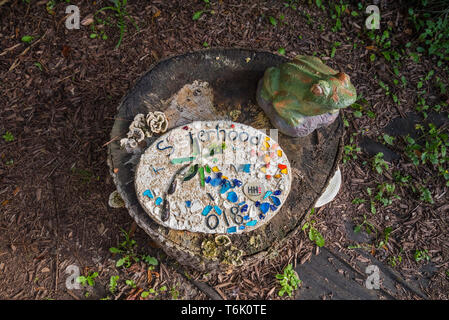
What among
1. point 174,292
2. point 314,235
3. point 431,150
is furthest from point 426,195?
point 174,292

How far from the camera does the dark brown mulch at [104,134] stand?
109 inches

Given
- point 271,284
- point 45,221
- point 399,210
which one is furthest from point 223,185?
point 399,210

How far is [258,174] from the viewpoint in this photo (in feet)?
7.41

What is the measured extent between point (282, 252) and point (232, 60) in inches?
66.4

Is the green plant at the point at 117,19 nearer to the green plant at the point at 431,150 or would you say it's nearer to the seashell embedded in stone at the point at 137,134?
the seashell embedded in stone at the point at 137,134

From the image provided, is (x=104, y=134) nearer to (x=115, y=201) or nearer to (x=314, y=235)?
(x=115, y=201)

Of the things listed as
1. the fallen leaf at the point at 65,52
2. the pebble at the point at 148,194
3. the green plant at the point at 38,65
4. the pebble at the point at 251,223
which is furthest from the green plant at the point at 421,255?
the green plant at the point at 38,65

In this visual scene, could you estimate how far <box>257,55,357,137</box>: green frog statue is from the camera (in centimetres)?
200

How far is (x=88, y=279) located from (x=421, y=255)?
9.60 feet

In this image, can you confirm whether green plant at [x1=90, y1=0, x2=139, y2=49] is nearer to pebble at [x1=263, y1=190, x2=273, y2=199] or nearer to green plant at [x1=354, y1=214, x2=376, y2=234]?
pebble at [x1=263, y1=190, x2=273, y2=199]

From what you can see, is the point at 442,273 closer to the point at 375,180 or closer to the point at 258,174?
the point at 375,180

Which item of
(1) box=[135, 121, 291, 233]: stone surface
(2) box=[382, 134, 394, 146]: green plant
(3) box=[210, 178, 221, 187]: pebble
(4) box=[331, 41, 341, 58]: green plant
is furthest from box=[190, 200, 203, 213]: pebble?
(4) box=[331, 41, 341, 58]: green plant

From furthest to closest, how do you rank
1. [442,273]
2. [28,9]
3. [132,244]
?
[28,9], [442,273], [132,244]

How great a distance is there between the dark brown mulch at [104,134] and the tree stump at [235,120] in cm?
47
